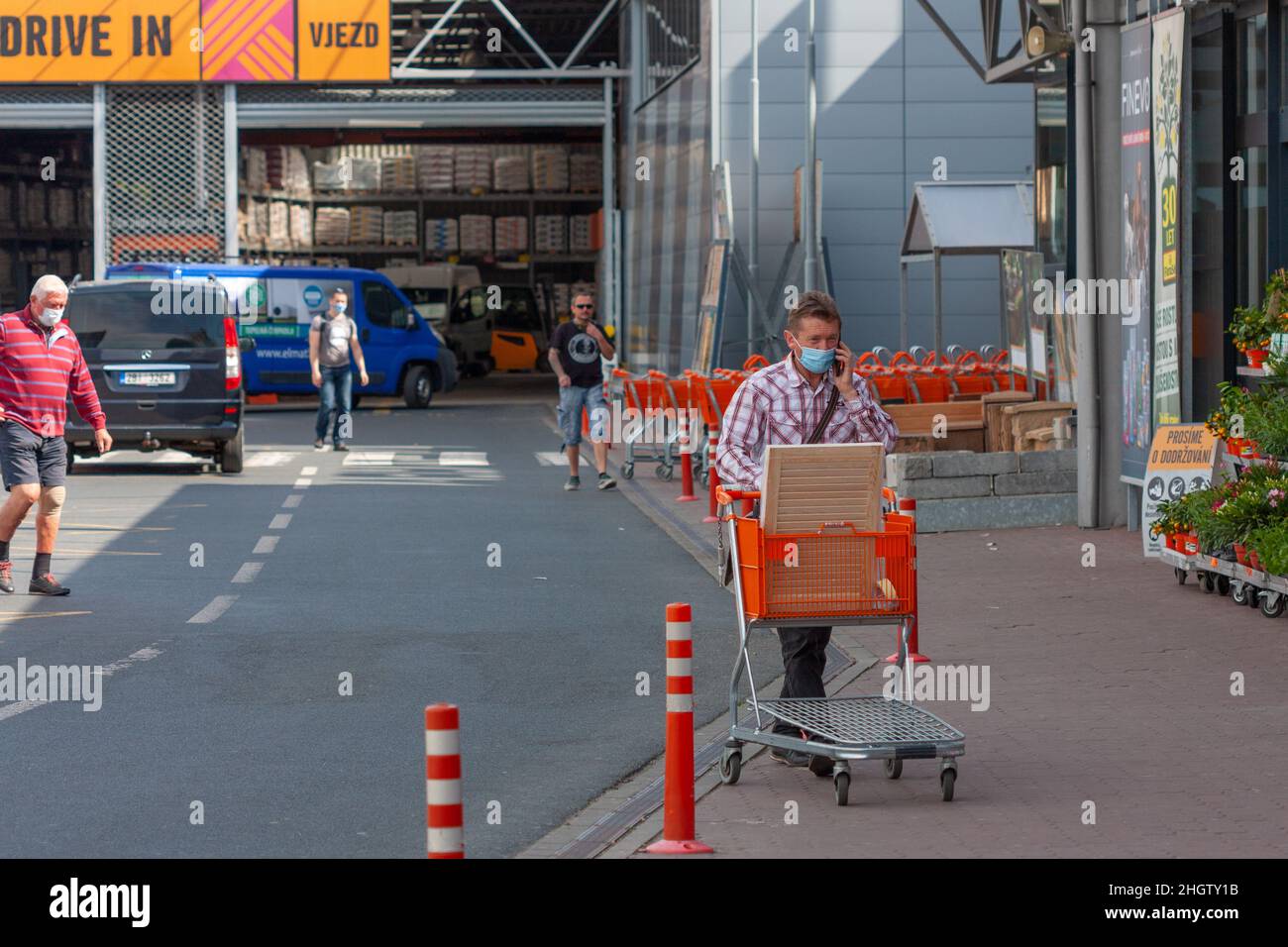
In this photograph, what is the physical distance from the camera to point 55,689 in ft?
30.6

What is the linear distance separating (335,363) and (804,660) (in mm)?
18113

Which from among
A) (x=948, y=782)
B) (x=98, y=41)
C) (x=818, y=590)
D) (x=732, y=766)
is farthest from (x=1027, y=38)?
(x=98, y=41)

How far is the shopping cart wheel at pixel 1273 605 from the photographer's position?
11.2 m

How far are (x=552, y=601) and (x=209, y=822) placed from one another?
581cm

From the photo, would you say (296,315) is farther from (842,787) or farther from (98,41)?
(842,787)

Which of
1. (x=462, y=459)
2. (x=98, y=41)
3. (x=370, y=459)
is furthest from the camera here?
(x=98, y=41)

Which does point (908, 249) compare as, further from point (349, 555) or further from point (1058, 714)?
point (1058, 714)

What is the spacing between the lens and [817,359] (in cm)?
775

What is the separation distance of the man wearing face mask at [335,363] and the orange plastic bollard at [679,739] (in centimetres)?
1901

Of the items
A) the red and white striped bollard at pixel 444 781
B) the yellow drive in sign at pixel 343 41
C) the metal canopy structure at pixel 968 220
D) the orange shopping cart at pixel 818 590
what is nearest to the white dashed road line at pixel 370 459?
the metal canopy structure at pixel 968 220

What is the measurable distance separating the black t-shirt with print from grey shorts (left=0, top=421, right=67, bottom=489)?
794 centimetres

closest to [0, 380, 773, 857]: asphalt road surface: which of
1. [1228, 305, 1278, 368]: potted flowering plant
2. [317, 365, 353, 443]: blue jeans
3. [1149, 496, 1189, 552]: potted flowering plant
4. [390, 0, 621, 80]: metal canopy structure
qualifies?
[1149, 496, 1189, 552]: potted flowering plant

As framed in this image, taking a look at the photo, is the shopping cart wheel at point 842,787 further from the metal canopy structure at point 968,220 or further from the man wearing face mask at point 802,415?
the metal canopy structure at point 968,220

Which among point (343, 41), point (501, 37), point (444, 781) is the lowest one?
point (444, 781)
